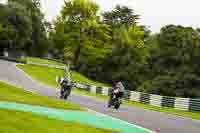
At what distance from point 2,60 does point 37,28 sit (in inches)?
650

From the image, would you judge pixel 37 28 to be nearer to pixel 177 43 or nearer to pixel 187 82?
pixel 177 43

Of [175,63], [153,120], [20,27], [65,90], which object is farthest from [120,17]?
[153,120]

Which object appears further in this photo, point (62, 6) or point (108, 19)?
point (108, 19)

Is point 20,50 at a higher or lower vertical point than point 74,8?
lower

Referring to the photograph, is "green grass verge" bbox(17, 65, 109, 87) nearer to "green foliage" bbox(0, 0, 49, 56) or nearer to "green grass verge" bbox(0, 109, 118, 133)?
"green foliage" bbox(0, 0, 49, 56)

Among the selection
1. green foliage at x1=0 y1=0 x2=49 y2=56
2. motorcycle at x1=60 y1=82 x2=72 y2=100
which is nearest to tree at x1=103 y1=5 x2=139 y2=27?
green foliage at x1=0 y1=0 x2=49 y2=56

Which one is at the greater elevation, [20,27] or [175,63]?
[20,27]

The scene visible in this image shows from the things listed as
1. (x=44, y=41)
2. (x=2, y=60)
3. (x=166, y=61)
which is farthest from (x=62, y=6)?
(x=166, y=61)

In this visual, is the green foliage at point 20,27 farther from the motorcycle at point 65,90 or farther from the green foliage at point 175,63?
the motorcycle at point 65,90

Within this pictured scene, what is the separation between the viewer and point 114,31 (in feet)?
306

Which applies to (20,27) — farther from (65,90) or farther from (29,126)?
(29,126)

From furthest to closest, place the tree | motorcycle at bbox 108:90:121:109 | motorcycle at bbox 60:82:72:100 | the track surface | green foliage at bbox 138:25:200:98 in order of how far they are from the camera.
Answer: the tree → green foliage at bbox 138:25:200:98 → motorcycle at bbox 60:82:72:100 → motorcycle at bbox 108:90:121:109 → the track surface

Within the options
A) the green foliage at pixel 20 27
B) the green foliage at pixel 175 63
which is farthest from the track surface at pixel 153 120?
the green foliage at pixel 20 27

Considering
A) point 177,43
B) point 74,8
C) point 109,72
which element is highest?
point 74,8
